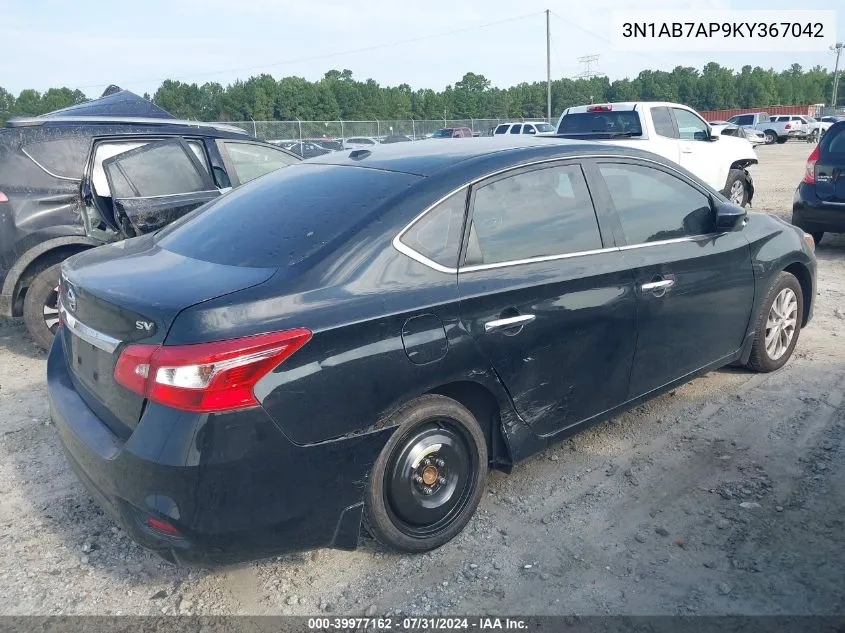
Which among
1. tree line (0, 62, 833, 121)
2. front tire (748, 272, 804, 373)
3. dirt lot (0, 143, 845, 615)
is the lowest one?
dirt lot (0, 143, 845, 615)

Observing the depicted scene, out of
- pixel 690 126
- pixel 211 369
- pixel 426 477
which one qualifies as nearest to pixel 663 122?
pixel 690 126

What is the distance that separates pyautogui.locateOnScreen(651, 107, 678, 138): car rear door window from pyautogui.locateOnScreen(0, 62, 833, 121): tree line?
137 feet

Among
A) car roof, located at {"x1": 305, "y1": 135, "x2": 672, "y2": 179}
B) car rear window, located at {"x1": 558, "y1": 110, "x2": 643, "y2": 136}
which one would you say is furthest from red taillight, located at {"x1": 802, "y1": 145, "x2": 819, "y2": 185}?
car roof, located at {"x1": 305, "y1": 135, "x2": 672, "y2": 179}

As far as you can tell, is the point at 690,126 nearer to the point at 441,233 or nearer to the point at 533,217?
the point at 533,217

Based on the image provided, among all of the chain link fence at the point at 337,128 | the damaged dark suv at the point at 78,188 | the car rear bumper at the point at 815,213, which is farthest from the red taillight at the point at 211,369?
the chain link fence at the point at 337,128

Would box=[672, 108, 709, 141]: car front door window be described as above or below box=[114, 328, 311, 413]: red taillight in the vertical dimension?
above

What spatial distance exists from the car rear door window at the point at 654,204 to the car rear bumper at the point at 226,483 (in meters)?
1.83

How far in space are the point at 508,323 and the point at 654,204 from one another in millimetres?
1389

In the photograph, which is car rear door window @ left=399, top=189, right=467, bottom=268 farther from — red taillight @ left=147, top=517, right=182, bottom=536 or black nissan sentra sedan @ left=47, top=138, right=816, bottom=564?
red taillight @ left=147, top=517, right=182, bottom=536

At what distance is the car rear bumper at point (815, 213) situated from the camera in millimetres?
8336

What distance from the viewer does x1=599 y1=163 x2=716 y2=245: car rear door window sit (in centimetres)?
368

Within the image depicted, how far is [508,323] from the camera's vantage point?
304 centimetres

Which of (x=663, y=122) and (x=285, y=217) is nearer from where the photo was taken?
(x=285, y=217)

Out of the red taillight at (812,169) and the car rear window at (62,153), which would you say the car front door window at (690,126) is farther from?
the car rear window at (62,153)
